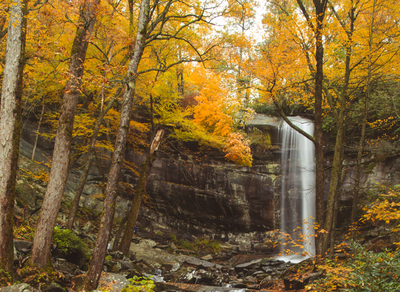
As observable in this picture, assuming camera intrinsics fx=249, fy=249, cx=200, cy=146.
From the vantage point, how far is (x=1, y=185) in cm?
483

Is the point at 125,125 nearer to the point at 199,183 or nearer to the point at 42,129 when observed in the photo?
the point at 199,183

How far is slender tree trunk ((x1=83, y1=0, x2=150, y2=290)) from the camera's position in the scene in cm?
522

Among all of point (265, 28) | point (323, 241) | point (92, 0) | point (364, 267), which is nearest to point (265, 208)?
point (323, 241)

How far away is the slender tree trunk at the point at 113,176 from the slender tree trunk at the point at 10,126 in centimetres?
147

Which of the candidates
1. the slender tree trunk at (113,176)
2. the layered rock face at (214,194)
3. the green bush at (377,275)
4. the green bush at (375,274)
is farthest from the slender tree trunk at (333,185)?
the layered rock face at (214,194)

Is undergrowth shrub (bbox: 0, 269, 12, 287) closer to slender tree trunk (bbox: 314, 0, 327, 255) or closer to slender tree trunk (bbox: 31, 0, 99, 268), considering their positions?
slender tree trunk (bbox: 31, 0, 99, 268)

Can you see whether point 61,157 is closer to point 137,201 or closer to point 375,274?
point 137,201

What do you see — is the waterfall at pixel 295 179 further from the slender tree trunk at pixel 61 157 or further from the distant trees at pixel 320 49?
the slender tree trunk at pixel 61 157

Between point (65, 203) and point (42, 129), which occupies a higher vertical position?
point (42, 129)

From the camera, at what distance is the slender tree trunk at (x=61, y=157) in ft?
18.1

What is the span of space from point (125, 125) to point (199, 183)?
40.6ft

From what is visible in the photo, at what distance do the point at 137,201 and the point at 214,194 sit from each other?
26.8 ft

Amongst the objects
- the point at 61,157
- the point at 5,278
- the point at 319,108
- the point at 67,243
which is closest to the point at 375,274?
the point at 319,108

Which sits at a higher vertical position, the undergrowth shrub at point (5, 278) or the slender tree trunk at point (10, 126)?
the slender tree trunk at point (10, 126)
